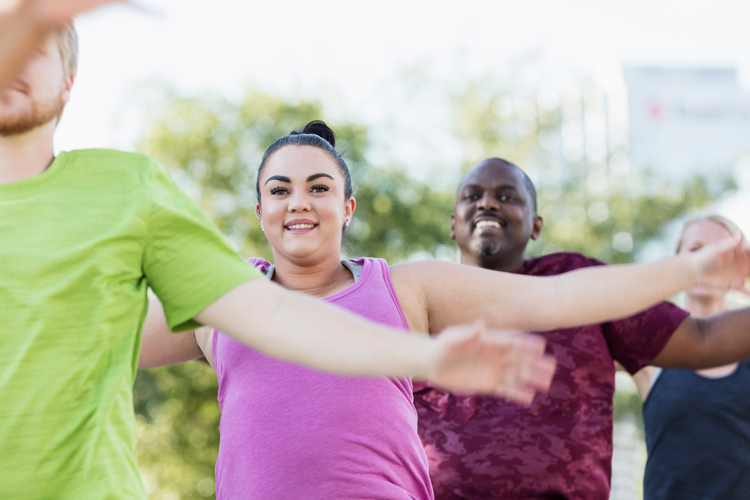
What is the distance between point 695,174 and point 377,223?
9720mm

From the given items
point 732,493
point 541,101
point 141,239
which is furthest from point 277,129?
point 141,239

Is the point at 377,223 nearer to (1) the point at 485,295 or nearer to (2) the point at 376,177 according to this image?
(2) the point at 376,177

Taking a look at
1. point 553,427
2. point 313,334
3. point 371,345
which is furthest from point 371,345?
point 553,427

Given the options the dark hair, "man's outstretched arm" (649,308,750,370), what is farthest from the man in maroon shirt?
the dark hair

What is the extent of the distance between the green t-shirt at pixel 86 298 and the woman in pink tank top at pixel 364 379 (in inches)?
28.3

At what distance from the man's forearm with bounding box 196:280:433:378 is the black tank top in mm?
2876

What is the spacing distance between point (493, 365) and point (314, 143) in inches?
66.3

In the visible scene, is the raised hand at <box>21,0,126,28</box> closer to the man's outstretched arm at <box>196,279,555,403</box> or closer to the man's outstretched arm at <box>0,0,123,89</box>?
the man's outstretched arm at <box>0,0,123,89</box>

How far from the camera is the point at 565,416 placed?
132 inches

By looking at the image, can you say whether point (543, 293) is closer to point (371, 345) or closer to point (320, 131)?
point (371, 345)

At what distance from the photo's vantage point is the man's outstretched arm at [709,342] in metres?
3.14

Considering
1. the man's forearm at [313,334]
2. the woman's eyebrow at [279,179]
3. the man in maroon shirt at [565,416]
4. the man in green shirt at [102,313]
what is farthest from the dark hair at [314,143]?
the man's forearm at [313,334]

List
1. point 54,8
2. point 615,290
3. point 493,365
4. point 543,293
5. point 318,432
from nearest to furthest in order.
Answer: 1. point 54,8
2. point 493,365
3. point 615,290
4. point 543,293
5. point 318,432

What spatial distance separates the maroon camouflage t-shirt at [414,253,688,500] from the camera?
3234mm
